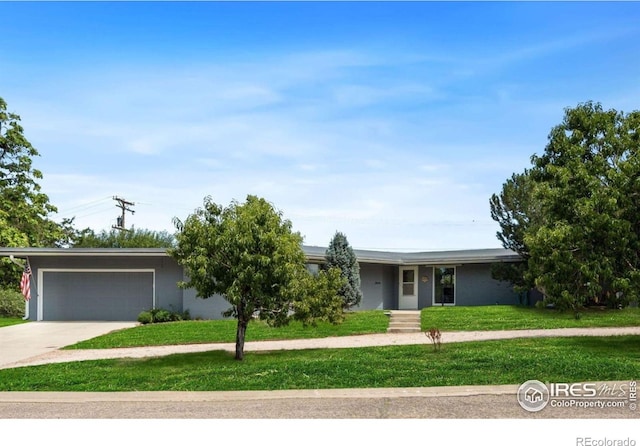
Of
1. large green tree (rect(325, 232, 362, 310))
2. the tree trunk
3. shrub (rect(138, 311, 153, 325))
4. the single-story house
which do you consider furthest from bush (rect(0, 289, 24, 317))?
the tree trunk

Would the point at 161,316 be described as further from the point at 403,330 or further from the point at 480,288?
the point at 480,288

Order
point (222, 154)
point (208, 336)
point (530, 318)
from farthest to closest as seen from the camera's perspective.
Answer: point (222, 154) → point (530, 318) → point (208, 336)

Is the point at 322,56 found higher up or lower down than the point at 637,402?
higher up

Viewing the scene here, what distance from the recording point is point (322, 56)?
14.9 meters

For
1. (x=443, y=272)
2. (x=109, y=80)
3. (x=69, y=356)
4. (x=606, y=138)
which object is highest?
(x=109, y=80)

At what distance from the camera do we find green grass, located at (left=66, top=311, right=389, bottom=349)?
17.7 metres

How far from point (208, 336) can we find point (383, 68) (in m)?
8.85

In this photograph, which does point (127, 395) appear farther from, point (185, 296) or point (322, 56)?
point (185, 296)

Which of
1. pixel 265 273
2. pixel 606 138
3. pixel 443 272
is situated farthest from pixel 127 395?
pixel 443 272

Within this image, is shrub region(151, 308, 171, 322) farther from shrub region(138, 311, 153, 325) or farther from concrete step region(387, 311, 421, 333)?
concrete step region(387, 311, 421, 333)

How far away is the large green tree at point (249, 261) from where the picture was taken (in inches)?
497

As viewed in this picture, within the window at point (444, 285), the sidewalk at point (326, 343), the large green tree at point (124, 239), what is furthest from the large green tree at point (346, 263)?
the large green tree at point (124, 239)

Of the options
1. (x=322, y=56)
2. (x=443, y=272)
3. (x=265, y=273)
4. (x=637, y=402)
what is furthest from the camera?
(x=443, y=272)

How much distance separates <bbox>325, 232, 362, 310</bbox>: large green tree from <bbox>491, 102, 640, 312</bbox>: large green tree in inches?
367
